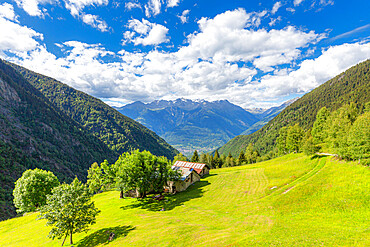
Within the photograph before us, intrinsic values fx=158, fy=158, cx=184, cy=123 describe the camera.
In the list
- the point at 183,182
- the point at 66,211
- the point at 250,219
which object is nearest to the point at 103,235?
the point at 66,211

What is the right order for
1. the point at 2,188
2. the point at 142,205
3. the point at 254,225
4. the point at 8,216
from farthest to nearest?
the point at 2,188, the point at 8,216, the point at 142,205, the point at 254,225

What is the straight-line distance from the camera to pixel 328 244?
18.7 m

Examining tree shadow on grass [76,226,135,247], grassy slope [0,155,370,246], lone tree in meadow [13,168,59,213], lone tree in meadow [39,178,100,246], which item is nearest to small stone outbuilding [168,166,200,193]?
grassy slope [0,155,370,246]

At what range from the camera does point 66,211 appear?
29.6 m

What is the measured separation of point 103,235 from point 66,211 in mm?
8885

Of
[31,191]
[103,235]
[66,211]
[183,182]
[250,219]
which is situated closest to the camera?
[66,211]

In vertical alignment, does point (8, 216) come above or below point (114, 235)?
below

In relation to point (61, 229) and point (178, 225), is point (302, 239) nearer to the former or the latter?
point (178, 225)

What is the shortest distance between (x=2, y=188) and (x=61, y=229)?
128 metres

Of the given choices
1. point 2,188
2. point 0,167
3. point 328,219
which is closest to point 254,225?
point 328,219

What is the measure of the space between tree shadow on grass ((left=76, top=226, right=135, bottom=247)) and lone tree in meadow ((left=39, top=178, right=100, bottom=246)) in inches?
105

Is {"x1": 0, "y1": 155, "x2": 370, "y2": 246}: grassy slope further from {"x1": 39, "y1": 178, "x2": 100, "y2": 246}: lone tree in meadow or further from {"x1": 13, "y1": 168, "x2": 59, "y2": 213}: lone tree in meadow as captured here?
{"x1": 13, "y1": 168, "x2": 59, "y2": 213}: lone tree in meadow

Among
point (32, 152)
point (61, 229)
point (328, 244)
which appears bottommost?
point (328, 244)

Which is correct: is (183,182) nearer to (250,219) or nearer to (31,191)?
(250,219)
